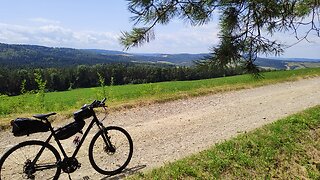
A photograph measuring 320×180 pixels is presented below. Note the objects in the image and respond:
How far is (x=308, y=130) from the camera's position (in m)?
7.77

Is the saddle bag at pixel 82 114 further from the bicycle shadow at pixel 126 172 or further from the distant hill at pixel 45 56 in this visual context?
the distant hill at pixel 45 56

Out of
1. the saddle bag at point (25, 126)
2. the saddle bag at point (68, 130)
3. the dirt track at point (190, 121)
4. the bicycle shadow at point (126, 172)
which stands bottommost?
the bicycle shadow at point (126, 172)

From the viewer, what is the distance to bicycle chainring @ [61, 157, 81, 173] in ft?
16.3

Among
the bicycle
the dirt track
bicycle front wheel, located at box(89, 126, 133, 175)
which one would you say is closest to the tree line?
the dirt track

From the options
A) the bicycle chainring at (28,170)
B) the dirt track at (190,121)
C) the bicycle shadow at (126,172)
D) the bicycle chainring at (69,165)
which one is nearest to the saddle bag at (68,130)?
the bicycle chainring at (69,165)

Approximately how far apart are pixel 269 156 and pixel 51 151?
3761mm

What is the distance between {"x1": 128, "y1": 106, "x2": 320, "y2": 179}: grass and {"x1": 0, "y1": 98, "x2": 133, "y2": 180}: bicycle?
70 cm

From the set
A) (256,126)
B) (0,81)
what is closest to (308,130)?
(256,126)

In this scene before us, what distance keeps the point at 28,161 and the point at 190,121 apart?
5.14m

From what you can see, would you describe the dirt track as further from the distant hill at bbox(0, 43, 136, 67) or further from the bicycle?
the distant hill at bbox(0, 43, 136, 67)

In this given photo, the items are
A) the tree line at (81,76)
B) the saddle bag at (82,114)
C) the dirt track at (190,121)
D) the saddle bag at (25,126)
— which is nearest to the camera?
the saddle bag at (25,126)

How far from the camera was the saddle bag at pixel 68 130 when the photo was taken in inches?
194

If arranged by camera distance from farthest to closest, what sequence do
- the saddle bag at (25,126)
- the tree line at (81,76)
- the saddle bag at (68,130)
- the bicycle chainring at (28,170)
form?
the tree line at (81,76) < the saddle bag at (68,130) < the bicycle chainring at (28,170) < the saddle bag at (25,126)

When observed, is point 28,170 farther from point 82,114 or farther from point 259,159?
point 259,159
